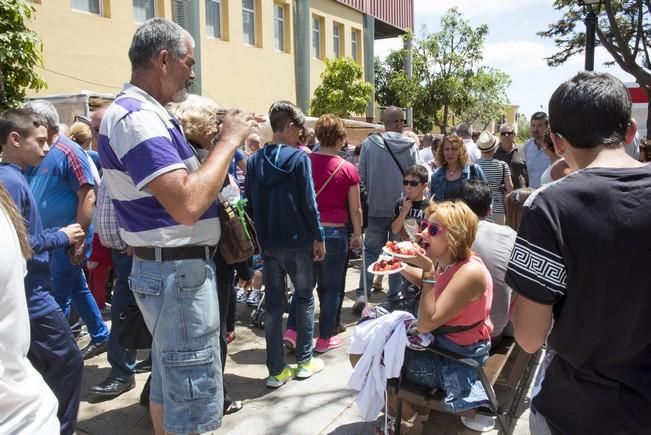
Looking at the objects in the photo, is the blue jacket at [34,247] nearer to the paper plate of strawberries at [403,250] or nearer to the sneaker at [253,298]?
the paper plate of strawberries at [403,250]

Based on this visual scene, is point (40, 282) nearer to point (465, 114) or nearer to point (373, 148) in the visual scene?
point (373, 148)

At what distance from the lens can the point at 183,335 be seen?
7.14ft

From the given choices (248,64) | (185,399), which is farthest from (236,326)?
(248,64)

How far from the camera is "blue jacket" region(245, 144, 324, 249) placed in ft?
12.4

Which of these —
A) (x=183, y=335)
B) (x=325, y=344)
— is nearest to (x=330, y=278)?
(x=325, y=344)

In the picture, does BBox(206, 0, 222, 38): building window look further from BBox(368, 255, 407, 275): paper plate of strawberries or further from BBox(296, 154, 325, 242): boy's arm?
BBox(368, 255, 407, 275): paper plate of strawberries

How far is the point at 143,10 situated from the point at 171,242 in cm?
1498

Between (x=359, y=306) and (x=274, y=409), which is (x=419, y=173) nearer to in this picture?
(x=359, y=306)

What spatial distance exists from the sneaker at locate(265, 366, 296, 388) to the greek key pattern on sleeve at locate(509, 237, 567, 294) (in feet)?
8.96

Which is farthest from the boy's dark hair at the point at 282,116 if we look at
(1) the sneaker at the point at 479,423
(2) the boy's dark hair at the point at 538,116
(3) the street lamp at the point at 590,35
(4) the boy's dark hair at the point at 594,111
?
(3) the street lamp at the point at 590,35

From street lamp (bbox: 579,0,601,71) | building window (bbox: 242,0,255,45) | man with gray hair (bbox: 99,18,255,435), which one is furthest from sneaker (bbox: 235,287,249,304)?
building window (bbox: 242,0,255,45)

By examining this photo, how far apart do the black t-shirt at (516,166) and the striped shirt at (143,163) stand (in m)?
6.51

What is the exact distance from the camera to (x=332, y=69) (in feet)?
65.2

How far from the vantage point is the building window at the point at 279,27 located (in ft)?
68.0
